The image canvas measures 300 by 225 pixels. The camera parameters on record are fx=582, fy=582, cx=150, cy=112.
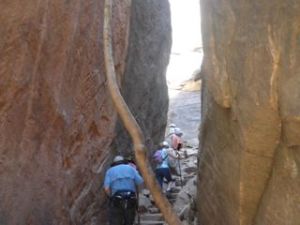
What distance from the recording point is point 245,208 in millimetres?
7281

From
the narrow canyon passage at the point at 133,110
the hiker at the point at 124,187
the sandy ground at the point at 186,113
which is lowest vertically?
the sandy ground at the point at 186,113

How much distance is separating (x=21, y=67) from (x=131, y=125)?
2.82 metres

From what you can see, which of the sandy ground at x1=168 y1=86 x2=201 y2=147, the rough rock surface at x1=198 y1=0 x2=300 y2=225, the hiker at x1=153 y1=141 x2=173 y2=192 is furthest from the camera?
the sandy ground at x1=168 y1=86 x2=201 y2=147

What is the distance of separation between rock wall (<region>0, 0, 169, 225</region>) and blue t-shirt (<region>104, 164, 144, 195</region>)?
2.98 feet

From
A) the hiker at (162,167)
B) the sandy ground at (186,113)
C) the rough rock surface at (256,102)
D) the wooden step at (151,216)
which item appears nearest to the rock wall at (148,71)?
the hiker at (162,167)

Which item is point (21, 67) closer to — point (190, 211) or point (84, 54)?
point (84, 54)

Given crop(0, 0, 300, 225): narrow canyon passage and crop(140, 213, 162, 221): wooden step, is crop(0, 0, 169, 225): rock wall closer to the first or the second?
crop(0, 0, 300, 225): narrow canyon passage

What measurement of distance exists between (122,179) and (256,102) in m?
4.00

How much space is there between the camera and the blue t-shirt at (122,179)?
9.86 metres

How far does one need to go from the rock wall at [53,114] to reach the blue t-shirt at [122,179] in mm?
909

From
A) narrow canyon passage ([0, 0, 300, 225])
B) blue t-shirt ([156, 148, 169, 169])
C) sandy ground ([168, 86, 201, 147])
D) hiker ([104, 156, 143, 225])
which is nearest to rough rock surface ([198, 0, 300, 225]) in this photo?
narrow canyon passage ([0, 0, 300, 225])

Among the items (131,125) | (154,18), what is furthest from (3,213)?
(154,18)

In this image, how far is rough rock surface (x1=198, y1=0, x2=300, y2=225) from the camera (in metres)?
6.07

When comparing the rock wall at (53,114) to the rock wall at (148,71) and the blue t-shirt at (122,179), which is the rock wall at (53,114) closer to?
the blue t-shirt at (122,179)
